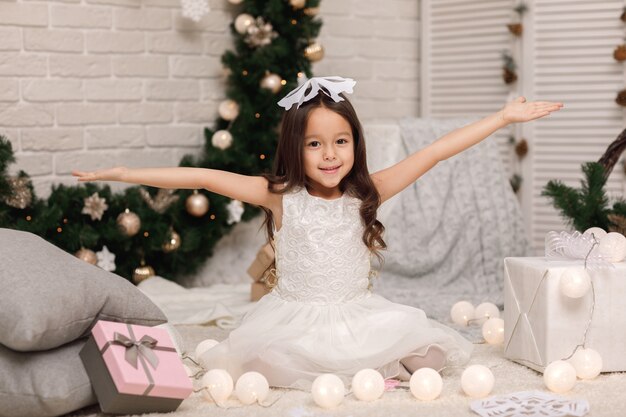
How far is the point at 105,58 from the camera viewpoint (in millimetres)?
3605

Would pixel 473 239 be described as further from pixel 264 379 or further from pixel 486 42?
pixel 264 379

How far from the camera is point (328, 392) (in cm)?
208

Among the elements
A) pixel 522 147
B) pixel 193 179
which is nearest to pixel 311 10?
pixel 522 147

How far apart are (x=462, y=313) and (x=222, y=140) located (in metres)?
1.24

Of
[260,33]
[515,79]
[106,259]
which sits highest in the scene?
[260,33]

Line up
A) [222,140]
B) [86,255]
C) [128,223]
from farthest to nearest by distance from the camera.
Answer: [222,140]
[128,223]
[86,255]

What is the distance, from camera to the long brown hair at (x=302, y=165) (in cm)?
240

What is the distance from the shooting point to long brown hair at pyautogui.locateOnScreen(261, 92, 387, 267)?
7.89ft

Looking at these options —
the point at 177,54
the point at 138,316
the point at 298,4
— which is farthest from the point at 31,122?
the point at 138,316

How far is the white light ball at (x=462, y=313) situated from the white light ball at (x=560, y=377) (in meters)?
0.76

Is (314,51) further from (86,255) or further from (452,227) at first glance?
(86,255)

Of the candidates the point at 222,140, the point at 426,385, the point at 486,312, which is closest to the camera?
the point at 426,385

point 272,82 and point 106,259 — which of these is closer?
point 106,259

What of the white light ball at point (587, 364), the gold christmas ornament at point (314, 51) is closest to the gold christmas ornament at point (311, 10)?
the gold christmas ornament at point (314, 51)
